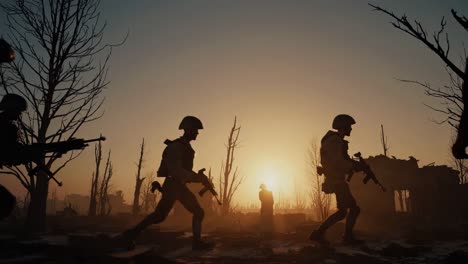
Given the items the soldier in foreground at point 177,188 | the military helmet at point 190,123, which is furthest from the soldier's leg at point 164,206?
the military helmet at point 190,123

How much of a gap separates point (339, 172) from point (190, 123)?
283 centimetres

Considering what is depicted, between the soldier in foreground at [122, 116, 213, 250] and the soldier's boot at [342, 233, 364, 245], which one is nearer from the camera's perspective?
the soldier in foreground at [122, 116, 213, 250]

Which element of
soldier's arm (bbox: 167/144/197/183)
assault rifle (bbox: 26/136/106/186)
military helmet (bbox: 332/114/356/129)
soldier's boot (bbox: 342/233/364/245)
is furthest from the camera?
military helmet (bbox: 332/114/356/129)

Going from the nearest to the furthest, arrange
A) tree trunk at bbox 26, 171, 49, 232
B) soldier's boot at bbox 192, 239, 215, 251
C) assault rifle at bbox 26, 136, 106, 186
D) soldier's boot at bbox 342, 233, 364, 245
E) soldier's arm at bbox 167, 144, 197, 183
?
1. assault rifle at bbox 26, 136, 106, 186
2. soldier's boot at bbox 192, 239, 215, 251
3. soldier's arm at bbox 167, 144, 197, 183
4. soldier's boot at bbox 342, 233, 364, 245
5. tree trunk at bbox 26, 171, 49, 232

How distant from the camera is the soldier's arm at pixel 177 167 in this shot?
505cm

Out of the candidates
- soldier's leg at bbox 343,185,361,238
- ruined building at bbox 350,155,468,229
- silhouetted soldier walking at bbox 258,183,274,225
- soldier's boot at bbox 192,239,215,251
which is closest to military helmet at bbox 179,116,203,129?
soldier's boot at bbox 192,239,215,251

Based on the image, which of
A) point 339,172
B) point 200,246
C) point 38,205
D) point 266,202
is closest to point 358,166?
point 339,172

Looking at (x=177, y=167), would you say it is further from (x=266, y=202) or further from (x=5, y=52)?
(x=266, y=202)

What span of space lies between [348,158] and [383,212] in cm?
1753

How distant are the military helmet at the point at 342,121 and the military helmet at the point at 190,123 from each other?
2.61 m

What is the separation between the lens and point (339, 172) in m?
5.70

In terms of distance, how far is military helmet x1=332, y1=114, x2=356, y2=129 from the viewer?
19.8 ft

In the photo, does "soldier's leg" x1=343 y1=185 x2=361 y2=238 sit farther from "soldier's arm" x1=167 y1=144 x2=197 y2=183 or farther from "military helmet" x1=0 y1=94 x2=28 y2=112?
"military helmet" x1=0 y1=94 x2=28 y2=112

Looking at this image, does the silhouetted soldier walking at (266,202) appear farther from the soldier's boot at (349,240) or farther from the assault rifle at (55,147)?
the assault rifle at (55,147)
